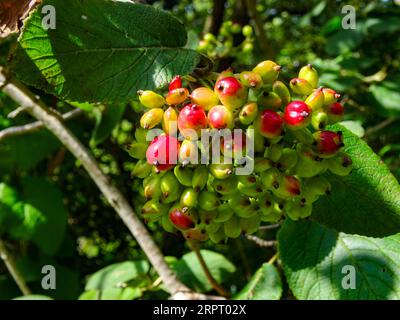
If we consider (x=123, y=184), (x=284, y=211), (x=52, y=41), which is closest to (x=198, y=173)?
(x=284, y=211)

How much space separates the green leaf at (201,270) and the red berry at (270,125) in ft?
4.22

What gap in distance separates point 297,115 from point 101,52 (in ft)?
1.40

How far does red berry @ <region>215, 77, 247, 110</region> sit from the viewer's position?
922 millimetres

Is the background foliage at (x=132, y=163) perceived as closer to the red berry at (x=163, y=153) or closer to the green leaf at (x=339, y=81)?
the green leaf at (x=339, y=81)

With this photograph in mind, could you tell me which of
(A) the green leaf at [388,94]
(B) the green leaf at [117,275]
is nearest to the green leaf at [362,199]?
(B) the green leaf at [117,275]

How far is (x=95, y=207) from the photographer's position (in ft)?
12.1

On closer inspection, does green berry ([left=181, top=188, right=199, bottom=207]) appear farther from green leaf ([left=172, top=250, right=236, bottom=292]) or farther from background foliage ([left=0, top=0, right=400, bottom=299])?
green leaf ([left=172, top=250, right=236, bottom=292])

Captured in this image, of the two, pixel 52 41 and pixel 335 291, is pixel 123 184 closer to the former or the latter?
pixel 335 291

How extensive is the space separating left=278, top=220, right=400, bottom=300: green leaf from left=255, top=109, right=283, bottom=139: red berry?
63 centimetres

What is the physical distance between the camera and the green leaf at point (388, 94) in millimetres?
2498

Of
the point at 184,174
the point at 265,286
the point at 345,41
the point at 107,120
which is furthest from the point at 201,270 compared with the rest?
the point at 345,41

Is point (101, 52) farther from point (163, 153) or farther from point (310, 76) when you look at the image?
point (310, 76)

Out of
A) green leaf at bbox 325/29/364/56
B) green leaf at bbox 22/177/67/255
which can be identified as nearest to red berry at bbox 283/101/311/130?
green leaf at bbox 22/177/67/255
